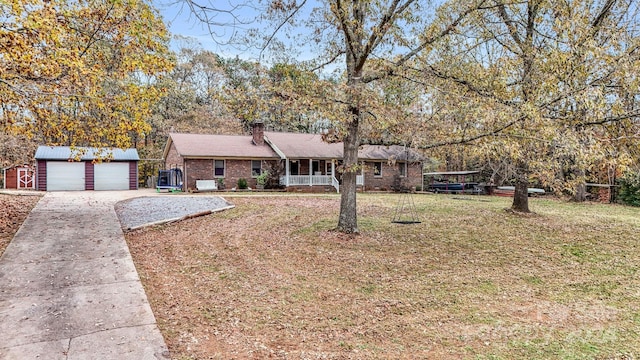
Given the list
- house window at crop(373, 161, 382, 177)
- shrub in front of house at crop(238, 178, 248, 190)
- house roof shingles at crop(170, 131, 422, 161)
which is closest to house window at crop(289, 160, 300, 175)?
house roof shingles at crop(170, 131, 422, 161)

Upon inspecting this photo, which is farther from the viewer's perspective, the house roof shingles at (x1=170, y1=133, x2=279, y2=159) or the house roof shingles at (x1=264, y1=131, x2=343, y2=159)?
the house roof shingles at (x1=264, y1=131, x2=343, y2=159)

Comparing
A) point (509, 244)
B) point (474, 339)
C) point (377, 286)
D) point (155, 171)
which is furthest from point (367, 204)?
point (155, 171)

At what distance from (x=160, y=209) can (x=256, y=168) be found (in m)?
10.7

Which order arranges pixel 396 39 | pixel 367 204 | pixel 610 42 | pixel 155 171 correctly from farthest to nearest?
pixel 155 171 → pixel 367 204 → pixel 396 39 → pixel 610 42

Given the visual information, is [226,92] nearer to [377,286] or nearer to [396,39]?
[396,39]

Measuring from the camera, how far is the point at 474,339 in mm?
4230

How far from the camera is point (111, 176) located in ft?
74.9

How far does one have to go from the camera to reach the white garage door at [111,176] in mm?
22469

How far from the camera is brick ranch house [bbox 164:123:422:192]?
850 inches

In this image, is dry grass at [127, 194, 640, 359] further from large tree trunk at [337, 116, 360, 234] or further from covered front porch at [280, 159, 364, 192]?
covered front porch at [280, 159, 364, 192]

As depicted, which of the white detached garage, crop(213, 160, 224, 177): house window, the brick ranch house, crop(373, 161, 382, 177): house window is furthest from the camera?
crop(373, 161, 382, 177): house window

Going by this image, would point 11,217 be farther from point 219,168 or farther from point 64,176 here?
point 64,176

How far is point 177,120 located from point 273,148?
41.2 ft

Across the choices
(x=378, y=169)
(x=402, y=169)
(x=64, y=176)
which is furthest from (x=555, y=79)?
(x=64, y=176)
